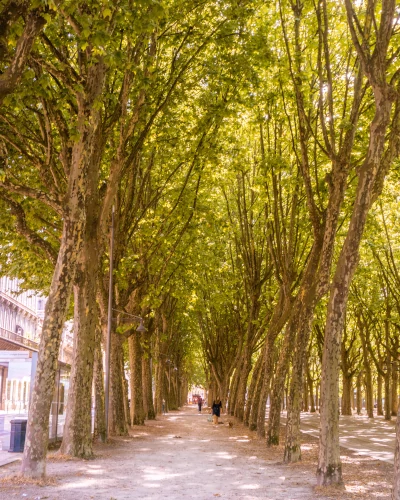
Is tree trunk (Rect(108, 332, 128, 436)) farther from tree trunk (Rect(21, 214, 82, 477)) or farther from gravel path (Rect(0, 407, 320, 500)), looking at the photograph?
tree trunk (Rect(21, 214, 82, 477))

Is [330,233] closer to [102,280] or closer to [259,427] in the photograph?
[102,280]

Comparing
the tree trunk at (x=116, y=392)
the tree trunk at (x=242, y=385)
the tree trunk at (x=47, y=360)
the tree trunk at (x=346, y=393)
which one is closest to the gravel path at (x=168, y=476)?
the tree trunk at (x=47, y=360)

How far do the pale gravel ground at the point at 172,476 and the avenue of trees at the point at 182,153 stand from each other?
2.34 ft

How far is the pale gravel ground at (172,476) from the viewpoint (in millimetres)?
10359

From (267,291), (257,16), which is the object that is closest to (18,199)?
(257,16)

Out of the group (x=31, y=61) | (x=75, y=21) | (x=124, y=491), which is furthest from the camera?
(x=31, y=61)

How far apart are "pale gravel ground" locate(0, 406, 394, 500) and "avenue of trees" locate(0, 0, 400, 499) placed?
28.1 inches

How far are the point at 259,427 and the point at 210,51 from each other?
41.2 ft

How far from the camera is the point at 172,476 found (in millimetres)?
12641

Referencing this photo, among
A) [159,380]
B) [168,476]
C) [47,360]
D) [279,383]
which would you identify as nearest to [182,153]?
[279,383]

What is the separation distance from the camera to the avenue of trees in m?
11.1

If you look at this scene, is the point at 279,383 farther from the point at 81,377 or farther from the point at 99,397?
the point at 81,377

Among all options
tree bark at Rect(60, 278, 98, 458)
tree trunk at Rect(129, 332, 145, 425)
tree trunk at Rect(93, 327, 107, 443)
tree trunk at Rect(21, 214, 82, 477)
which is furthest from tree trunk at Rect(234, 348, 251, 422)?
tree trunk at Rect(21, 214, 82, 477)

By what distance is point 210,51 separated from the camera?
1800cm
